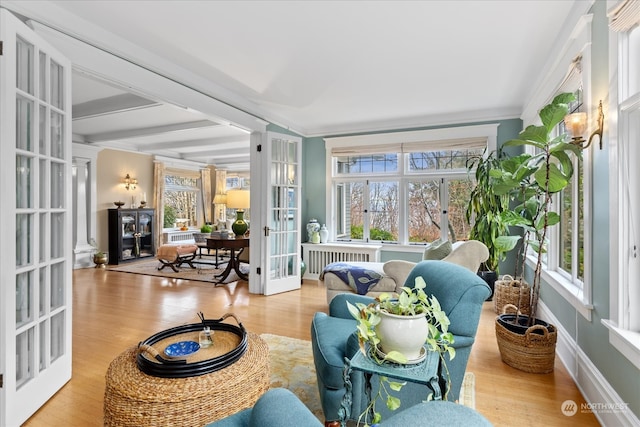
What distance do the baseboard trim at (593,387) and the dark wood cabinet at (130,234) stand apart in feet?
24.6

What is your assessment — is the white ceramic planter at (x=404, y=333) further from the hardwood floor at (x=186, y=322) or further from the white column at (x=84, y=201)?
the white column at (x=84, y=201)

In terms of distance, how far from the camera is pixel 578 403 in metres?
2.10

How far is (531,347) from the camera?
2.45 meters

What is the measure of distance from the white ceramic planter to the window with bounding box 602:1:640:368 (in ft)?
4.18

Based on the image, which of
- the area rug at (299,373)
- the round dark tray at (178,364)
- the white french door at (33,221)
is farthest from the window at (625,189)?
the white french door at (33,221)

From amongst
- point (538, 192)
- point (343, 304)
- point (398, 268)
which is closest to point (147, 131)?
point (398, 268)

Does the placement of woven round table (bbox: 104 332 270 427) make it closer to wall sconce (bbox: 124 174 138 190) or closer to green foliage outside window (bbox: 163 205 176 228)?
wall sconce (bbox: 124 174 138 190)

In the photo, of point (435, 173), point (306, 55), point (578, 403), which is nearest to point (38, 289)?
point (306, 55)

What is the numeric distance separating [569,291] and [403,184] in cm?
304

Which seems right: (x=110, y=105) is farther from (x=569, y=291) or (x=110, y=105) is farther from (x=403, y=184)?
(x=569, y=291)

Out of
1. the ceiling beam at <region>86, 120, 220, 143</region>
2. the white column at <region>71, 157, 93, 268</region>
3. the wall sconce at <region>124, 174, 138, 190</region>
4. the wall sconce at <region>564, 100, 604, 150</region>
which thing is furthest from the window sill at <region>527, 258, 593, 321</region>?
the wall sconce at <region>124, 174, 138, 190</region>

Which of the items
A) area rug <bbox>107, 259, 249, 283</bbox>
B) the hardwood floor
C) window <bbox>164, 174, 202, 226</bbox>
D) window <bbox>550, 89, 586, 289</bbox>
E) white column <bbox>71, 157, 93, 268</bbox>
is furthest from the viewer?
window <bbox>164, 174, 202, 226</bbox>

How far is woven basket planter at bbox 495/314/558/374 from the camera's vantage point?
7.99 feet

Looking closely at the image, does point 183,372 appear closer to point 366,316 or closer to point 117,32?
point 366,316
